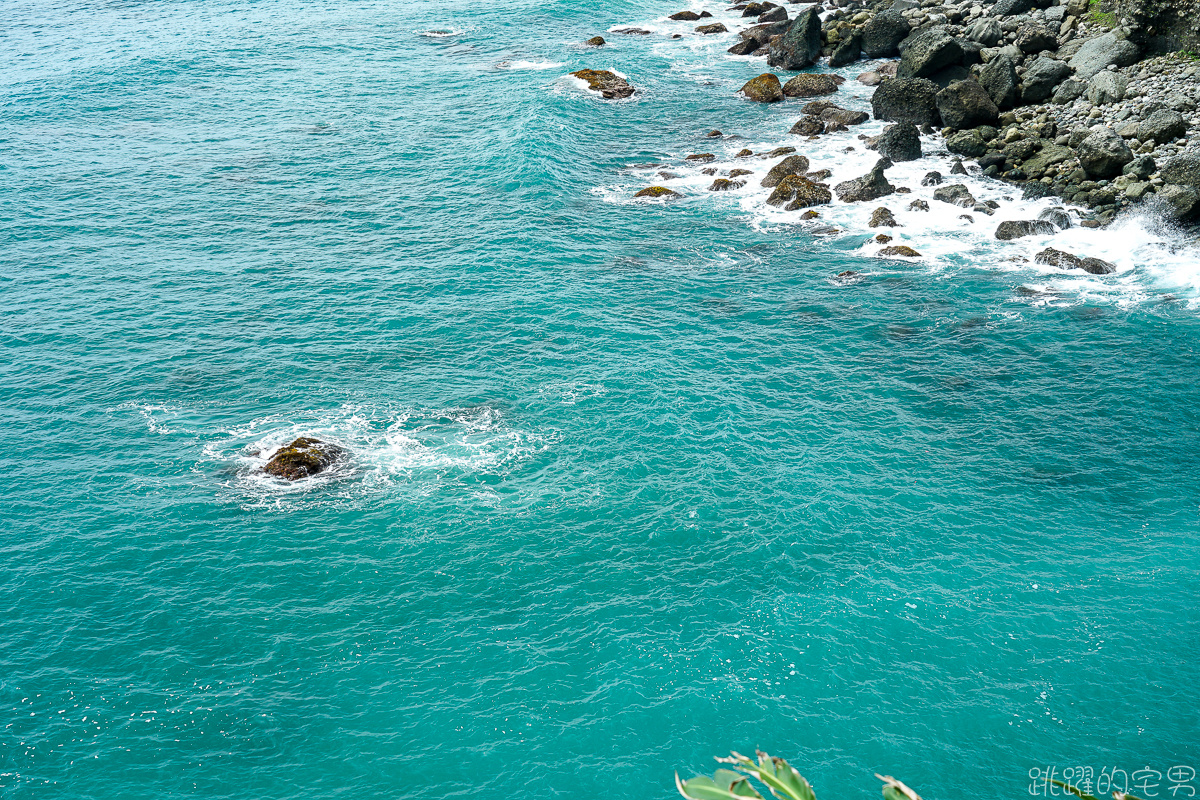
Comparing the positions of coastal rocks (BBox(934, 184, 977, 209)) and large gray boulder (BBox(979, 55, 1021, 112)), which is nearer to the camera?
coastal rocks (BBox(934, 184, 977, 209))

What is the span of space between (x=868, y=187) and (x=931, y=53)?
2020 centimetres

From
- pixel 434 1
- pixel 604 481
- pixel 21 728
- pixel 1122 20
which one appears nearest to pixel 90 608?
pixel 21 728

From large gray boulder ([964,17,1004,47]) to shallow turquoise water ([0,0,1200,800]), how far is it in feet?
111

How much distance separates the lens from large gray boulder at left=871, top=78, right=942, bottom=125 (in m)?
73.5

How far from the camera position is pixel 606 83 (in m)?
90.8

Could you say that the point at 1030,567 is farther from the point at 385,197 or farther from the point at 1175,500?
the point at 385,197

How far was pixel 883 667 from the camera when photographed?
31.4 m

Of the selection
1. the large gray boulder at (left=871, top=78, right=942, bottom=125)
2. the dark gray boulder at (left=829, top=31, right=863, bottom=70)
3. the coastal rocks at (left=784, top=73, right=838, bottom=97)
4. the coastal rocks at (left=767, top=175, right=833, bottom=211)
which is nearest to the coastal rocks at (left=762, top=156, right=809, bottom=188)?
the coastal rocks at (left=767, top=175, right=833, bottom=211)

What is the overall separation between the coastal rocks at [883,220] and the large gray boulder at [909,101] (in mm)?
16945

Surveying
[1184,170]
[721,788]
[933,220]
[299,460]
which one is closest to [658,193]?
[933,220]

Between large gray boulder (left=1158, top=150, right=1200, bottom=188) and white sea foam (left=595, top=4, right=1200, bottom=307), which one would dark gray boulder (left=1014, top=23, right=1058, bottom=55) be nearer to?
white sea foam (left=595, top=4, right=1200, bottom=307)

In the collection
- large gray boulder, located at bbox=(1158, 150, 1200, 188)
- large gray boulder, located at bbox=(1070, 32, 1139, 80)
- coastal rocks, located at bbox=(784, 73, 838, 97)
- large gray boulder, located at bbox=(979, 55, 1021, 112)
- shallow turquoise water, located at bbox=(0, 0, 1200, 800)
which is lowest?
shallow turquoise water, located at bbox=(0, 0, 1200, 800)

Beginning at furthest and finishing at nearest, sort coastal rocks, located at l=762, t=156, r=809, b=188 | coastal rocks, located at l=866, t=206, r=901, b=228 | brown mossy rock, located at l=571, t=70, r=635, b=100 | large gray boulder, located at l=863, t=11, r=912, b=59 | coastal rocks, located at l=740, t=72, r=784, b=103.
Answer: brown mossy rock, located at l=571, t=70, r=635, b=100
large gray boulder, located at l=863, t=11, r=912, b=59
coastal rocks, located at l=740, t=72, r=784, b=103
coastal rocks, located at l=762, t=156, r=809, b=188
coastal rocks, located at l=866, t=206, r=901, b=228

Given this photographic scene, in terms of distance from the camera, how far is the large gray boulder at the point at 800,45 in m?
90.7
